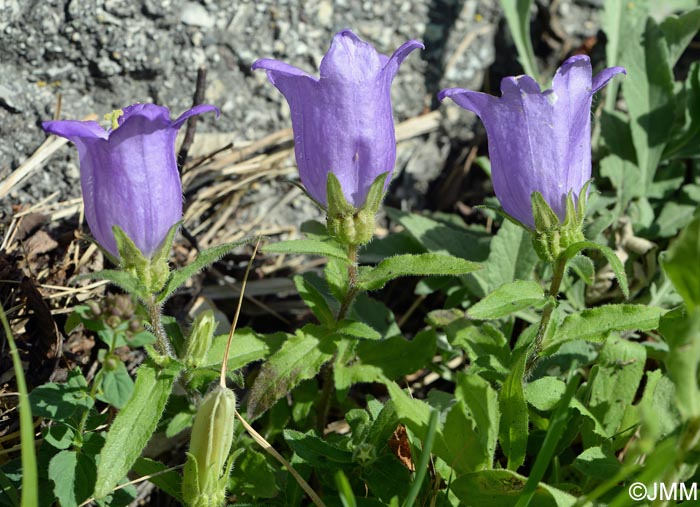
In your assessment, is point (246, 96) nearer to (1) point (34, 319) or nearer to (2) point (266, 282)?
(2) point (266, 282)

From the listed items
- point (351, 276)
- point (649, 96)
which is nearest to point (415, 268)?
point (351, 276)

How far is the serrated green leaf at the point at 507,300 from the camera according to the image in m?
2.13

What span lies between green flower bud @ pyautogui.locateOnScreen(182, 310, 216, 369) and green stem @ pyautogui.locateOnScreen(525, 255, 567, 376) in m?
0.92

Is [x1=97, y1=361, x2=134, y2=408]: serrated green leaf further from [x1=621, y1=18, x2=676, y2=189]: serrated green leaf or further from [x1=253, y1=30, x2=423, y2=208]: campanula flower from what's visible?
[x1=621, y1=18, x2=676, y2=189]: serrated green leaf

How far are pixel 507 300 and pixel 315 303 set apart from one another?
1.97 ft

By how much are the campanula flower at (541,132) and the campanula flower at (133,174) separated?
75 centimetres

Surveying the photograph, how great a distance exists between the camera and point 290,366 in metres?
2.27

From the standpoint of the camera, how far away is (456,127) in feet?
12.4

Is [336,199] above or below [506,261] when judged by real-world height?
above

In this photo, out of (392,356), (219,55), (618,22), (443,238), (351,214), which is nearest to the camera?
(351,214)

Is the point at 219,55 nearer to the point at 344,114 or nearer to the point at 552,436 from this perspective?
the point at 344,114

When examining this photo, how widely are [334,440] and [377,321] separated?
663 mm

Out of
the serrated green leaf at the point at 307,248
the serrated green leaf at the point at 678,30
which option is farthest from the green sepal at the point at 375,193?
the serrated green leaf at the point at 678,30

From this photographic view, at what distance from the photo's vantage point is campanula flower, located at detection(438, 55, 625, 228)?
2.07 meters
